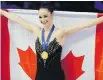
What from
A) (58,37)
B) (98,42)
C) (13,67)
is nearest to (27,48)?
(13,67)

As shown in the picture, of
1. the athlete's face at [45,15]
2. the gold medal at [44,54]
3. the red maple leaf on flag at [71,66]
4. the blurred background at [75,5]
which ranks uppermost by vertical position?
the blurred background at [75,5]

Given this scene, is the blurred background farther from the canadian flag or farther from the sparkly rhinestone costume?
the sparkly rhinestone costume

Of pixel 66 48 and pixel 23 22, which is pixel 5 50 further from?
pixel 66 48

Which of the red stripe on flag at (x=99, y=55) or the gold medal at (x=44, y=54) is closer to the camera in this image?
the gold medal at (x=44, y=54)

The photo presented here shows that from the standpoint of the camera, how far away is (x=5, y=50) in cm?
250

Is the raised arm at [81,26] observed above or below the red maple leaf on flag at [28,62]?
above

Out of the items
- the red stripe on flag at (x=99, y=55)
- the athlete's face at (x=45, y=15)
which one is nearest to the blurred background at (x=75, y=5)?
the red stripe on flag at (x=99, y=55)

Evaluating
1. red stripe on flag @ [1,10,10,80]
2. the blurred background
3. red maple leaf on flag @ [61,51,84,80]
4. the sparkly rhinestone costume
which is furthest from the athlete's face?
the blurred background

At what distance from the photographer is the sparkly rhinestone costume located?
211 cm

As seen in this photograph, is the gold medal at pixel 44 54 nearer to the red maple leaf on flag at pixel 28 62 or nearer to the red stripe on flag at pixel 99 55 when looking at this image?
the red maple leaf on flag at pixel 28 62

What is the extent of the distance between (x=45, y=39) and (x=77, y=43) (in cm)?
28

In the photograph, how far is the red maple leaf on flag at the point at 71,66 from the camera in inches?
90.0

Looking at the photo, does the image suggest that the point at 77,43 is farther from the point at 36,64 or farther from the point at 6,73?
the point at 6,73

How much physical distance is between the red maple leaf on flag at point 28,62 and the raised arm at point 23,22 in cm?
20
